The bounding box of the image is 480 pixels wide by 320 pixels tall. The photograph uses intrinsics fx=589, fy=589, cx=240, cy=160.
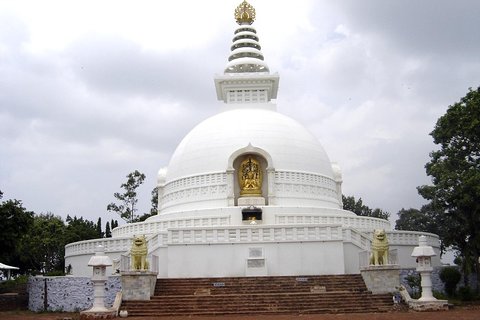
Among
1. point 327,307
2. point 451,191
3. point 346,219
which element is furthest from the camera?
point 346,219

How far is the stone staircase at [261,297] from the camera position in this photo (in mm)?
18531

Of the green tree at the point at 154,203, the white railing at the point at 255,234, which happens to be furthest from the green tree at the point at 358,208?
the white railing at the point at 255,234

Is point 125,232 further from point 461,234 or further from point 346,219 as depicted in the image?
point 461,234

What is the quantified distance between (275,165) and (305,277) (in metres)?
10.7

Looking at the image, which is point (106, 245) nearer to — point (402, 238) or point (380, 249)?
point (380, 249)

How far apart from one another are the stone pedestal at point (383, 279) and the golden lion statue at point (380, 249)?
46cm

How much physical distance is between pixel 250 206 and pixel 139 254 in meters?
9.33

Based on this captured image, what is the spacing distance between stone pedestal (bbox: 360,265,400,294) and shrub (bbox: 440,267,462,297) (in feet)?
11.8

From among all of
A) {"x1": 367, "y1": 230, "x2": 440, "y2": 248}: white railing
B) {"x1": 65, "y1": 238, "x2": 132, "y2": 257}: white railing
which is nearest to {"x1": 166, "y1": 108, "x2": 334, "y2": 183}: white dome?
{"x1": 65, "y1": 238, "x2": 132, "y2": 257}: white railing

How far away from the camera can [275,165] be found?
31.1 m

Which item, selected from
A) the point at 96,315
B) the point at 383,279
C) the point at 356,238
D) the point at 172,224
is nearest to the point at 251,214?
the point at 172,224

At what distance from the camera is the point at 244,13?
41.2 metres

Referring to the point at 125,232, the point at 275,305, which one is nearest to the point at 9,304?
the point at 125,232

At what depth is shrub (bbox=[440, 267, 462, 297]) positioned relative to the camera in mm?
22500
